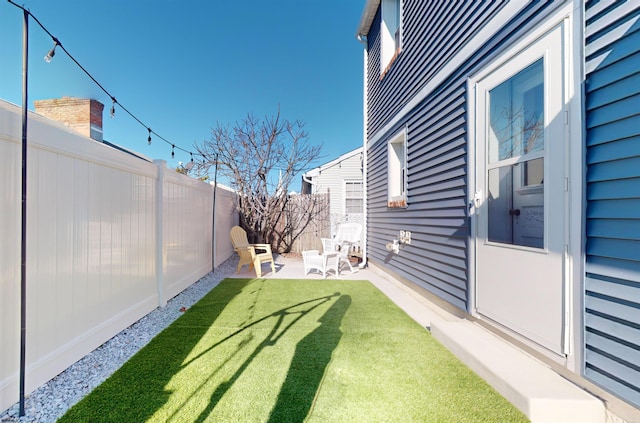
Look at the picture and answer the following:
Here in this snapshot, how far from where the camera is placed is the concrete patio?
1.51 metres

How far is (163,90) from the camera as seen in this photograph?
7.68m

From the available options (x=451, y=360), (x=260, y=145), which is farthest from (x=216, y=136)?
(x=451, y=360)

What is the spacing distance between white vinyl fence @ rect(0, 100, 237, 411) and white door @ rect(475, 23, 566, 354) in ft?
11.3

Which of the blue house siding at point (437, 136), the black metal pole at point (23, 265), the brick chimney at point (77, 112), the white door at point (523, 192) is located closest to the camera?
the black metal pole at point (23, 265)

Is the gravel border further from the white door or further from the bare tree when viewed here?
the bare tree

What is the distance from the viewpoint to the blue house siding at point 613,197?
1.44 m

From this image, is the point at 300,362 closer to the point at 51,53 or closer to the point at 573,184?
the point at 573,184

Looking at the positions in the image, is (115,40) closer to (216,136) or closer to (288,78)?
(216,136)

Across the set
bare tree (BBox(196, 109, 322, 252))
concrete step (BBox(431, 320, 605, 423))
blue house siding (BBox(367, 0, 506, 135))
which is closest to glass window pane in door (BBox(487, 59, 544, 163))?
blue house siding (BBox(367, 0, 506, 135))

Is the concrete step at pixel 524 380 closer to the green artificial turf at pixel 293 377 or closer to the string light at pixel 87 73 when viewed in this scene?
the green artificial turf at pixel 293 377

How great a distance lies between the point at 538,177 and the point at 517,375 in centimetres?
143

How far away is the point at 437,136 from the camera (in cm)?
341

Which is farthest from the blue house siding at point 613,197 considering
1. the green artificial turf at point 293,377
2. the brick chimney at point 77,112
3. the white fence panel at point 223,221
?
the brick chimney at point 77,112

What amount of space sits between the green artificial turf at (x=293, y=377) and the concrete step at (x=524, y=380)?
0.08 metres
